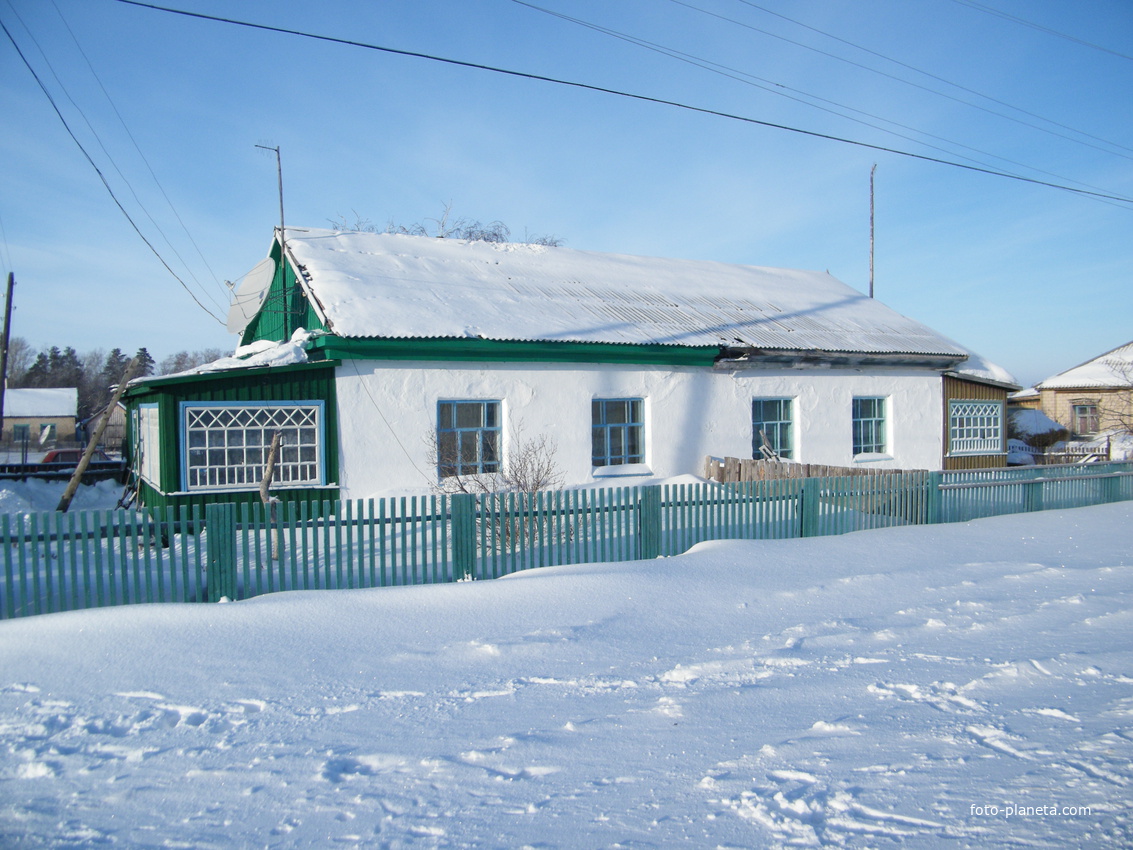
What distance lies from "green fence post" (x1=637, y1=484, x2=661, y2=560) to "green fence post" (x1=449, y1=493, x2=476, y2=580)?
2.05 meters

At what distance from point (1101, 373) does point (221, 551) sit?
38471 mm

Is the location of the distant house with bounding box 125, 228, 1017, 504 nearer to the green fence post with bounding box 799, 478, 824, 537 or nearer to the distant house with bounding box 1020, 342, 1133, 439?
the green fence post with bounding box 799, 478, 824, 537

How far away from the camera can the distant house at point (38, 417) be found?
49.6 metres

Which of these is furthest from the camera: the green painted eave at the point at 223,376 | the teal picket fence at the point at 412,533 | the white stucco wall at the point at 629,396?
the white stucco wall at the point at 629,396

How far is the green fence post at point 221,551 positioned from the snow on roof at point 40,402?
179ft

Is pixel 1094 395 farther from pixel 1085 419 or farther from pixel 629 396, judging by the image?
pixel 629 396

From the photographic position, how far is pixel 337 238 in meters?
15.3

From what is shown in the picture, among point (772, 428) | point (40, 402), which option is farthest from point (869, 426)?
point (40, 402)

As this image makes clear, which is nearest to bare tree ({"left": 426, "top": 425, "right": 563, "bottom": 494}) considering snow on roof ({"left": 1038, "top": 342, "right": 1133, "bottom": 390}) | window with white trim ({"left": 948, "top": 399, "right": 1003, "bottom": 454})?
window with white trim ({"left": 948, "top": 399, "right": 1003, "bottom": 454})

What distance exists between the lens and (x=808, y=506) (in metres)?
9.53

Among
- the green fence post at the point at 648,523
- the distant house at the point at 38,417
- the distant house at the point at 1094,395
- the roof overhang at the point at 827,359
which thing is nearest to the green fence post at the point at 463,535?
the green fence post at the point at 648,523

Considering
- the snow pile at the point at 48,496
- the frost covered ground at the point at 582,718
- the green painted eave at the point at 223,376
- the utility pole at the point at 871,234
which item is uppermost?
the utility pole at the point at 871,234

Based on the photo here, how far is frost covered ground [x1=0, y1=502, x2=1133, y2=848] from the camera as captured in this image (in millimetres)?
3129

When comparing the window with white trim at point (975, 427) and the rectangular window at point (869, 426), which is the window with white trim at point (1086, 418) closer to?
the window with white trim at point (975, 427)
